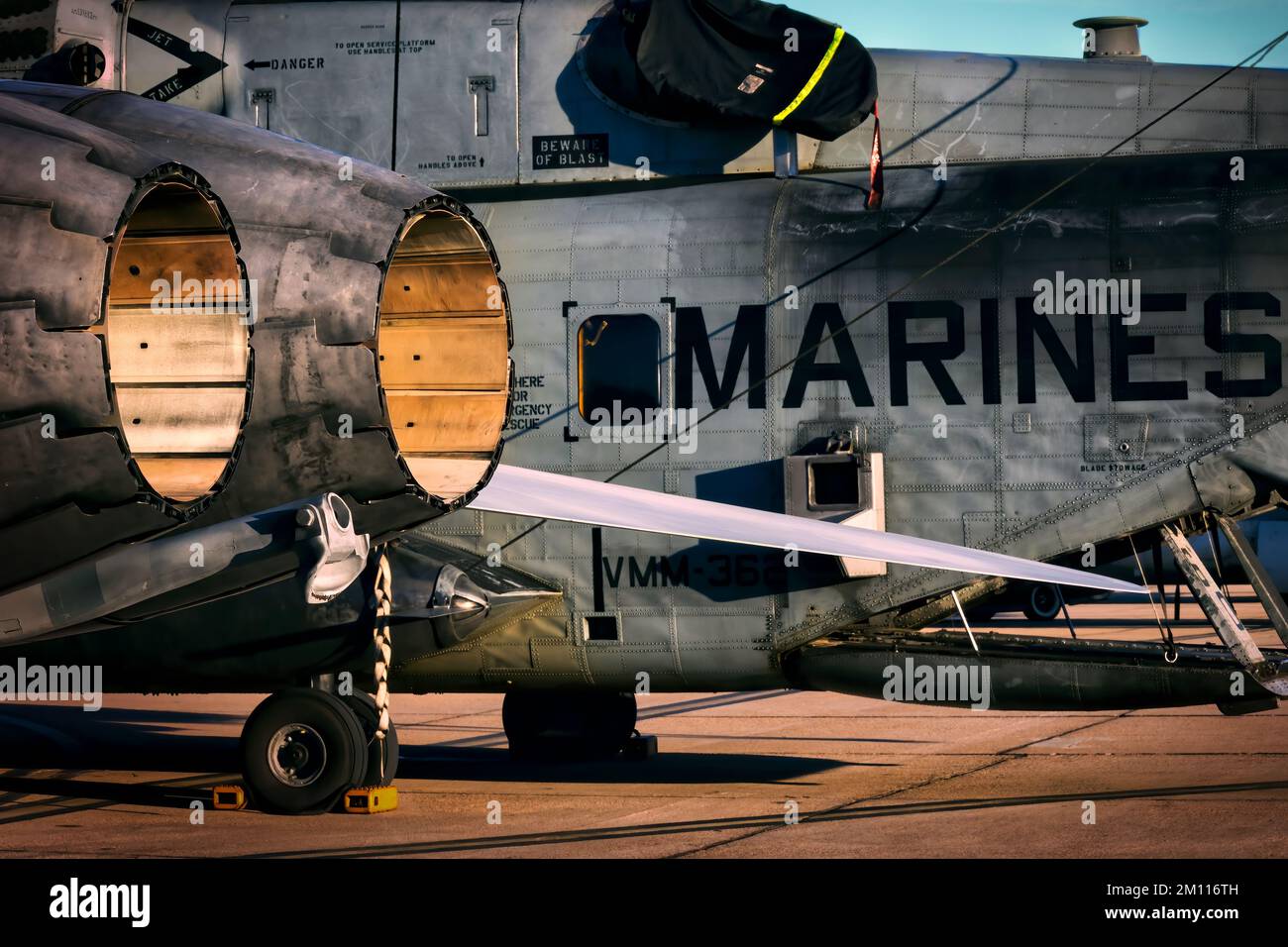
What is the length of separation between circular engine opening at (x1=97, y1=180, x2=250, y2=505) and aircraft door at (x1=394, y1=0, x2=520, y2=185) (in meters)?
6.73

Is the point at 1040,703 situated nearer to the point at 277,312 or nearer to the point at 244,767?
the point at 244,767

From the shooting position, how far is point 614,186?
12367 millimetres

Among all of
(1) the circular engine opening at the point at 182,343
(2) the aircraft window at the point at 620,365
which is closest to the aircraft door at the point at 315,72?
(2) the aircraft window at the point at 620,365

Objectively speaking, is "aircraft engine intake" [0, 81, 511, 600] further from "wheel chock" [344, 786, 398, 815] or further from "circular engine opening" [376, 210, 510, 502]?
"wheel chock" [344, 786, 398, 815]

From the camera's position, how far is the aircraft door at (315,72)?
40.5 feet

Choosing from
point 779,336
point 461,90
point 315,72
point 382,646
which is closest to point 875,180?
point 779,336

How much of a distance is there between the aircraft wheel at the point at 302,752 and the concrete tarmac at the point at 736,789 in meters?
0.17

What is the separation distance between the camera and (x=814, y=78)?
12000 millimetres

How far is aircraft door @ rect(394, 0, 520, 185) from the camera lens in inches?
481

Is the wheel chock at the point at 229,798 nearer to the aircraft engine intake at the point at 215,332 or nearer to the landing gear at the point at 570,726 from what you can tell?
the landing gear at the point at 570,726

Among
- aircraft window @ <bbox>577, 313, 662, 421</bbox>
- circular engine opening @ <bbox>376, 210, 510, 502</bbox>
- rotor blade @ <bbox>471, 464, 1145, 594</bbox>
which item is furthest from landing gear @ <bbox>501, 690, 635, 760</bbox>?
circular engine opening @ <bbox>376, 210, 510, 502</bbox>

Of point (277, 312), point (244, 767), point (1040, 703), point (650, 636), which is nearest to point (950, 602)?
point (1040, 703)

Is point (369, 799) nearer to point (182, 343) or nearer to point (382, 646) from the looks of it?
point (382, 646)

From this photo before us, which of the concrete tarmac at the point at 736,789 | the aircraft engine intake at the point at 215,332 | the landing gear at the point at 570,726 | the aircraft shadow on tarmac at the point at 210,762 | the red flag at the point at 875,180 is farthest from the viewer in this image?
the landing gear at the point at 570,726
